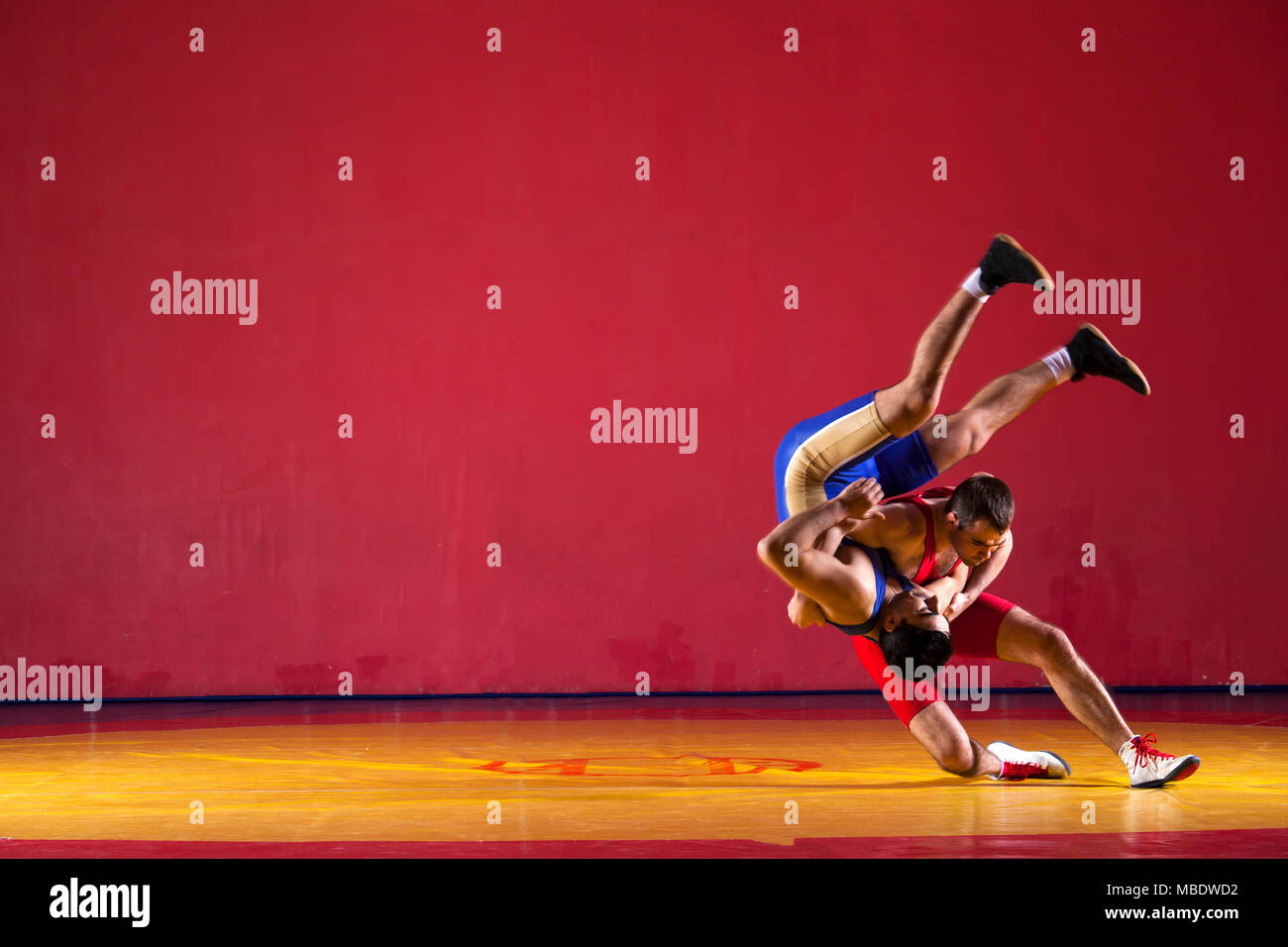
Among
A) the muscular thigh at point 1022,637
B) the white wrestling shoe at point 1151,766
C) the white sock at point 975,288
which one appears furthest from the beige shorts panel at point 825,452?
the white wrestling shoe at point 1151,766

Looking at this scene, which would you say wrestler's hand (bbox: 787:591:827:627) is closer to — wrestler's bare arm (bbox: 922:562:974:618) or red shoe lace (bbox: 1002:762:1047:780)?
wrestler's bare arm (bbox: 922:562:974:618)

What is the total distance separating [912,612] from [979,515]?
303 millimetres

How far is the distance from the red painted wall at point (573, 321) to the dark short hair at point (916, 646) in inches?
114

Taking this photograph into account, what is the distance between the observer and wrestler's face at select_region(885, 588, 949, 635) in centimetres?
345

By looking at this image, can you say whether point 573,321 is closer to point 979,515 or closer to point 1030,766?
point 979,515

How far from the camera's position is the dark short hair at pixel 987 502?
3424 mm

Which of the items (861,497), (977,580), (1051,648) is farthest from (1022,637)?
(861,497)

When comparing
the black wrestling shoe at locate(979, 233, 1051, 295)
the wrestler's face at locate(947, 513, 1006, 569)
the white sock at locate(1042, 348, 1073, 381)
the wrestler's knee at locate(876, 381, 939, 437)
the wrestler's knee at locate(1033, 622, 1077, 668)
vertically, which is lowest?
the wrestler's knee at locate(1033, 622, 1077, 668)

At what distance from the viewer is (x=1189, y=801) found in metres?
3.30

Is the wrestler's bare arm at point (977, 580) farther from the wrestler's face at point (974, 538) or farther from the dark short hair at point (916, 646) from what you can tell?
the dark short hair at point (916, 646)

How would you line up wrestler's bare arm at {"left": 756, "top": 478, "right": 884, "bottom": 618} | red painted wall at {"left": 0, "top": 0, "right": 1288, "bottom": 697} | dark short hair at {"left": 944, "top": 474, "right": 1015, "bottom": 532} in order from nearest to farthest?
wrestler's bare arm at {"left": 756, "top": 478, "right": 884, "bottom": 618}, dark short hair at {"left": 944, "top": 474, "right": 1015, "bottom": 532}, red painted wall at {"left": 0, "top": 0, "right": 1288, "bottom": 697}

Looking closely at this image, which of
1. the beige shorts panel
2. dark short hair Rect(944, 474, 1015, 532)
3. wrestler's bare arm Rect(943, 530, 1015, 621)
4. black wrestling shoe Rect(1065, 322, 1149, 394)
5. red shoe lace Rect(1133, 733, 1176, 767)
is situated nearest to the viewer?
dark short hair Rect(944, 474, 1015, 532)

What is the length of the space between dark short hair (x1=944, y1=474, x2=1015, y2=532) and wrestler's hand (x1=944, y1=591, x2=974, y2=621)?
1.06ft

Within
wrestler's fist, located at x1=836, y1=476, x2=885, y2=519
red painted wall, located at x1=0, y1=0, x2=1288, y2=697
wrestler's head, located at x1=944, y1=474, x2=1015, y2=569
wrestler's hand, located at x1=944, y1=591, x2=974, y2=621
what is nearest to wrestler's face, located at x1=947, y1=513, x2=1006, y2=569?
wrestler's head, located at x1=944, y1=474, x2=1015, y2=569
